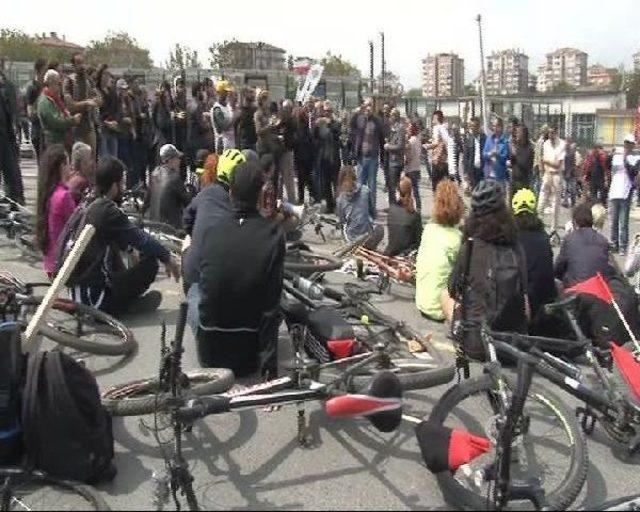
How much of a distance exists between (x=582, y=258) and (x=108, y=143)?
26.1 ft

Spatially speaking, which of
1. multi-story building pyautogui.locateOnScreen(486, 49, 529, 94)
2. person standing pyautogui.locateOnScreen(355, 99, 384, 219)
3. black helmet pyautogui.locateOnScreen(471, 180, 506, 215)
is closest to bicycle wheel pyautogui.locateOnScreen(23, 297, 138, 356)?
black helmet pyautogui.locateOnScreen(471, 180, 506, 215)

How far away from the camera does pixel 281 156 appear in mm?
12758

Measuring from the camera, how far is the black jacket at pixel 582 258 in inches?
248

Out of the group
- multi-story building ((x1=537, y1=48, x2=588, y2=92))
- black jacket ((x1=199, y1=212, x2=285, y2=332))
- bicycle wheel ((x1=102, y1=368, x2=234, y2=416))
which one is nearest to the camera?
bicycle wheel ((x1=102, y1=368, x2=234, y2=416))

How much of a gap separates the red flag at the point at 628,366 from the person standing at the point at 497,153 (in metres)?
10.1

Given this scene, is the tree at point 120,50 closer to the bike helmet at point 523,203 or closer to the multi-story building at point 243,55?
the multi-story building at point 243,55

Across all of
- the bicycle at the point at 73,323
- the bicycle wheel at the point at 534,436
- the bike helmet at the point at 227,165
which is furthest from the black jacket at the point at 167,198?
the bicycle wheel at the point at 534,436

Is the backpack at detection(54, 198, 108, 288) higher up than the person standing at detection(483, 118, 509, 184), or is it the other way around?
the person standing at detection(483, 118, 509, 184)

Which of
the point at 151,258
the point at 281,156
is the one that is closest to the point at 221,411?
the point at 151,258

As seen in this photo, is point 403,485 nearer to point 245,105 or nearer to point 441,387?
point 441,387

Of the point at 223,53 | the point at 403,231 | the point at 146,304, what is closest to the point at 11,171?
the point at 146,304

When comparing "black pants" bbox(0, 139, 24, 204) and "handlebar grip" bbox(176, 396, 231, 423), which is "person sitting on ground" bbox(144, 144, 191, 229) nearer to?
"black pants" bbox(0, 139, 24, 204)

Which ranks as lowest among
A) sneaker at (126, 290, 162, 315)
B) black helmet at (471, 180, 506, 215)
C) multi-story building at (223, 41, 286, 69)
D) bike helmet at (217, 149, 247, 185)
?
sneaker at (126, 290, 162, 315)

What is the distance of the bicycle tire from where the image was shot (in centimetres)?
660
